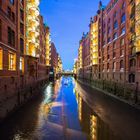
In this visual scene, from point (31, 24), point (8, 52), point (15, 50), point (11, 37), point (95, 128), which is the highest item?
point (31, 24)

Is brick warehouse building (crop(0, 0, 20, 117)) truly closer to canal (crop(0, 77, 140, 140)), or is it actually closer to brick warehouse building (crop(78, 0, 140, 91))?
canal (crop(0, 77, 140, 140))

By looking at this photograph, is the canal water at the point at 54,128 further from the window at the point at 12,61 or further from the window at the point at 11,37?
the window at the point at 11,37

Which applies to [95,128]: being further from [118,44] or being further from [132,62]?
[118,44]

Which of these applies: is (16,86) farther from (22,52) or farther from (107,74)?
(107,74)

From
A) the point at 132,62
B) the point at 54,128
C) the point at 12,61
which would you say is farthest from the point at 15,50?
the point at 132,62

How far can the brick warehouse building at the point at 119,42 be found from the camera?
38844 mm

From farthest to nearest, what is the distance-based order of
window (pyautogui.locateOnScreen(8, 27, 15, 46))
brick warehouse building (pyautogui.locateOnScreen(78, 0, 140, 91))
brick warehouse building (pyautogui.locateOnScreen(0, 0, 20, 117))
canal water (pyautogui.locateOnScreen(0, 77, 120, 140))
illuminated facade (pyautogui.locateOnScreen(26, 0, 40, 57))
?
illuminated facade (pyautogui.locateOnScreen(26, 0, 40, 57)), brick warehouse building (pyautogui.locateOnScreen(78, 0, 140, 91)), window (pyautogui.locateOnScreen(8, 27, 15, 46)), brick warehouse building (pyautogui.locateOnScreen(0, 0, 20, 117)), canal water (pyautogui.locateOnScreen(0, 77, 120, 140))

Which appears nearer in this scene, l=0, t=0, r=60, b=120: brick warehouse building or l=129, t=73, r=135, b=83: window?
l=0, t=0, r=60, b=120: brick warehouse building

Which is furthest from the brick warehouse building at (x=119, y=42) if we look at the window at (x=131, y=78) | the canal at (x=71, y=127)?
the canal at (x=71, y=127)

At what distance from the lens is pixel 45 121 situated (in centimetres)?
1930

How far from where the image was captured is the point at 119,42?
164 feet

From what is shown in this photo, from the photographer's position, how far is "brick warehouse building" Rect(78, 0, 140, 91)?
127 feet

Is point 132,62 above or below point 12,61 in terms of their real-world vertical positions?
above

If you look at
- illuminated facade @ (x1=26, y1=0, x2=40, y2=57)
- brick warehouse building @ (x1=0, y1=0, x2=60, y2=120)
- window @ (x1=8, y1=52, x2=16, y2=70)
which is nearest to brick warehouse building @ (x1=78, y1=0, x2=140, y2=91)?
brick warehouse building @ (x1=0, y1=0, x2=60, y2=120)
